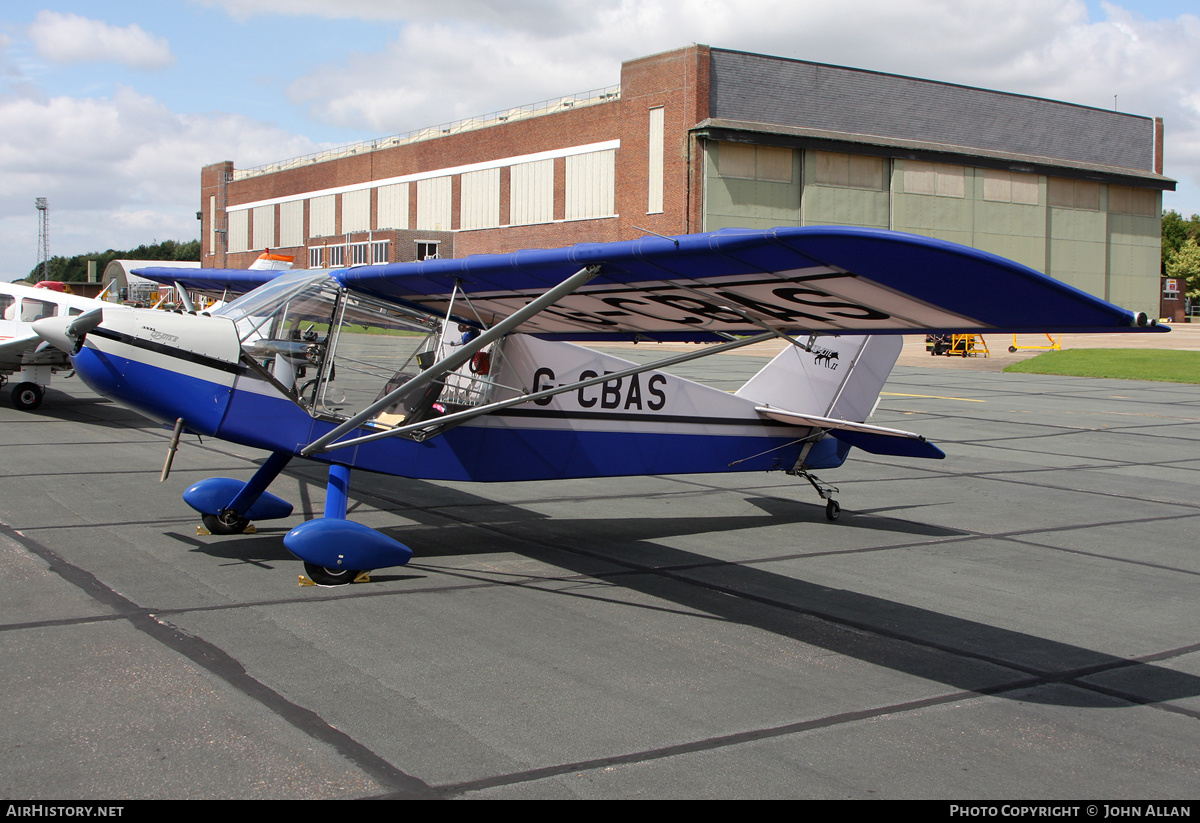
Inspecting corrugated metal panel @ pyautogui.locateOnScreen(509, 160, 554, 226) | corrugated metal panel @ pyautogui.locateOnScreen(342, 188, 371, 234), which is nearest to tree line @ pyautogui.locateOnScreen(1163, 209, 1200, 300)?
corrugated metal panel @ pyautogui.locateOnScreen(509, 160, 554, 226)

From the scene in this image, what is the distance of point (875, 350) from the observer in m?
10.3

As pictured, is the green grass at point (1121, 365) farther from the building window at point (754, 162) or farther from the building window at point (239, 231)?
the building window at point (239, 231)

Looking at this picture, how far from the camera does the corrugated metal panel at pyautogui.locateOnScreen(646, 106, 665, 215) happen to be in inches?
2279

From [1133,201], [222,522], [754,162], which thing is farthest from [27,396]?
[1133,201]

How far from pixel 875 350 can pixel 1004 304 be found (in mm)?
5448

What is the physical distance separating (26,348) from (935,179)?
55.1 meters

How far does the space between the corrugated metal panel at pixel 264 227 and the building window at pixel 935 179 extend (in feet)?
197

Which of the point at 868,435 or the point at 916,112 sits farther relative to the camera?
the point at 916,112

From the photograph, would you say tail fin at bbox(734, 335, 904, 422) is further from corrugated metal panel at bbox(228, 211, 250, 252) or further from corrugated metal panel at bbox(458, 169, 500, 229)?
corrugated metal panel at bbox(228, 211, 250, 252)

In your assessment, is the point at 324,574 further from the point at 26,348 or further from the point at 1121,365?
the point at 1121,365

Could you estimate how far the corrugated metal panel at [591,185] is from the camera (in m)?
62.0

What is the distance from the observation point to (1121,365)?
36.8 m

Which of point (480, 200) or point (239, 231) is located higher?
point (239, 231)
